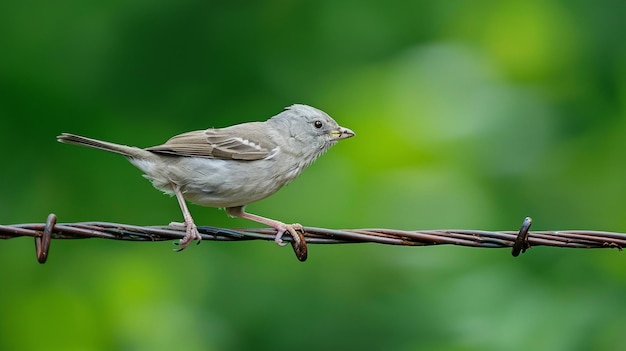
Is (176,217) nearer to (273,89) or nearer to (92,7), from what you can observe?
(273,89)

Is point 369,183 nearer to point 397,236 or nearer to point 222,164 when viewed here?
point 222,164

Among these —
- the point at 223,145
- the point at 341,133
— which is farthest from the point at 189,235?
the point at 341,133

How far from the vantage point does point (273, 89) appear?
9.16m

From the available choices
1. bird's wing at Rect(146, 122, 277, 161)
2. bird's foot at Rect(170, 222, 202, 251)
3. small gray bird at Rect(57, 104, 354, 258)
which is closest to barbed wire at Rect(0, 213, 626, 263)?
bird's foot at Rect(170, 222, 202, 251)

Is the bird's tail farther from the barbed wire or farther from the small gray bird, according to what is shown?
the barbed wire

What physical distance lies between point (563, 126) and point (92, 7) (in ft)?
14.7

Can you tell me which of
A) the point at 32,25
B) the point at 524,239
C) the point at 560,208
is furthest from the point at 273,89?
the point at 524,239

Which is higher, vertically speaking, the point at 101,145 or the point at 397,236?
the point at 101,145

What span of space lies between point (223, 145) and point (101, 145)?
0.78 metres

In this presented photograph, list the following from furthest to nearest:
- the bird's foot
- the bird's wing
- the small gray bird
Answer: the bird's wing
the small gray bird
the bird's foot

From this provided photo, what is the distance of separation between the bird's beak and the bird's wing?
48 centimetres

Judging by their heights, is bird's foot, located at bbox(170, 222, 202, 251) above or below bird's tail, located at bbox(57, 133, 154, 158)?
below

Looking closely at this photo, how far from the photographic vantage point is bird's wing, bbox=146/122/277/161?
6.00 m

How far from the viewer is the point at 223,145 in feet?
20.0
